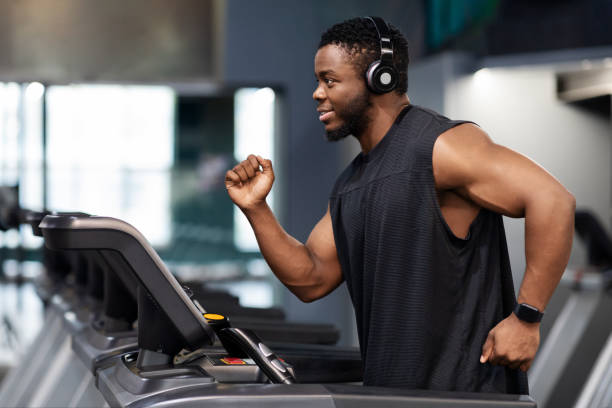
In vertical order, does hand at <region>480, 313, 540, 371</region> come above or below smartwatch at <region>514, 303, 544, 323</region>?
below

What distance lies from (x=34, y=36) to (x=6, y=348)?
7.83ft

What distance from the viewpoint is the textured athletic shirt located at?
5.03ft

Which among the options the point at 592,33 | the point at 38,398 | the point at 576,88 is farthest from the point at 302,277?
the point at 576,88

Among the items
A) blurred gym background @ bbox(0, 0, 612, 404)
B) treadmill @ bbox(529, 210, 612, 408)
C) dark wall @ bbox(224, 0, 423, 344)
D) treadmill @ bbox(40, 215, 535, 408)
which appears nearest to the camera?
treadmill @ bbox(40, 215, 535, 408)

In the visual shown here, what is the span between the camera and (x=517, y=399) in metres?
1.27

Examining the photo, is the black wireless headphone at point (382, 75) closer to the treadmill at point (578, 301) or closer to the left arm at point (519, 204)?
the left arm at point (519, 204)

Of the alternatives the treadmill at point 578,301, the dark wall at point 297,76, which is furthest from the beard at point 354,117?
the dark wall at point 297,76

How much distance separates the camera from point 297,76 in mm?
5363

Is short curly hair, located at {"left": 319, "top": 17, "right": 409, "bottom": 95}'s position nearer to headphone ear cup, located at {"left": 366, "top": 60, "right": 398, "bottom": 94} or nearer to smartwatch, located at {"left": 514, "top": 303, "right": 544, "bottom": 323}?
headphone ear cup, located at {"left": 366, "top": 60, "right": 398, "bottom": 94}

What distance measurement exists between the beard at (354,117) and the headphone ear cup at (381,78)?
0.14 ft

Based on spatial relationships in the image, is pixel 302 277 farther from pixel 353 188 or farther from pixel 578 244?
pixel 578 244

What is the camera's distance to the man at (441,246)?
1.48 meters

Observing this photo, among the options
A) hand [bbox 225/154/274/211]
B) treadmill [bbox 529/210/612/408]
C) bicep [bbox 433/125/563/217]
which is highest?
bicep [bbox 433/125/563/217]

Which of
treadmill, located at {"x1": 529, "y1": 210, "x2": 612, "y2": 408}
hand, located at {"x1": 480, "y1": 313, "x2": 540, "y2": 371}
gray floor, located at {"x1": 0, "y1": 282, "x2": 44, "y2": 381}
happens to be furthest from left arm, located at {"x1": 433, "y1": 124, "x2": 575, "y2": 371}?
gray floor, located at {"x1": 0, "y1": 282, "x2": 44, "y2": 381}
